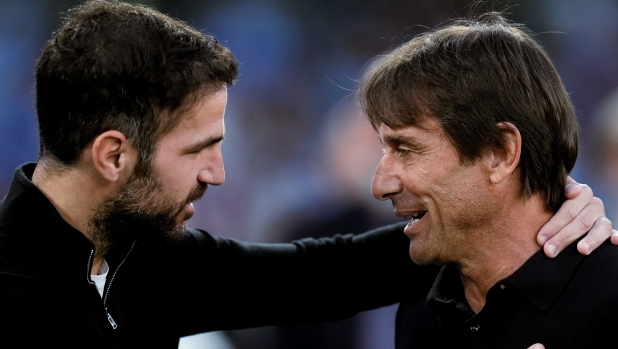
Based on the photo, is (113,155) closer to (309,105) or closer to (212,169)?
(212,169)

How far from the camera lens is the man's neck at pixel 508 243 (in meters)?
2.07

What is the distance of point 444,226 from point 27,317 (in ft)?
3.88

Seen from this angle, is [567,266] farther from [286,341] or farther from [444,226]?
[286,341]

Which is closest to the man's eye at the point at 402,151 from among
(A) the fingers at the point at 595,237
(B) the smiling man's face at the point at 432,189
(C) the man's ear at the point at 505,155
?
(B) the smiling man's face at the point at 432,189

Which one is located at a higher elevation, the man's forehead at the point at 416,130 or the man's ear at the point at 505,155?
the man's forehead at the point at 416,130

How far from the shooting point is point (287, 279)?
8.31 ft

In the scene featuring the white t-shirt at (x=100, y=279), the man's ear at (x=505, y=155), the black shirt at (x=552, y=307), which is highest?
the man's ear at (x=505, y=155)

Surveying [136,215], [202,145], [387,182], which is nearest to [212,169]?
[202,145]

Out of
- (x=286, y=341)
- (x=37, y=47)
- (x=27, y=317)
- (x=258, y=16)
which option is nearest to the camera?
(x=27, y=317)

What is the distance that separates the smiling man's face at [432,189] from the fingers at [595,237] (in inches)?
10.8

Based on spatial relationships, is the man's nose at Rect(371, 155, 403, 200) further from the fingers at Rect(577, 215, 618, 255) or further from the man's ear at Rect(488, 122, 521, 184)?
the fingers at Rect(577, 215, 618, 255)

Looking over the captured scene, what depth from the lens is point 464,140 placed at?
2.05m

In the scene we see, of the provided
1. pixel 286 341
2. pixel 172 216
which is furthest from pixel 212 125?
pixel 286 341

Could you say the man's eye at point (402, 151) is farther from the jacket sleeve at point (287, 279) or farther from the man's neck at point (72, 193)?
the man's neck at point (72, 193)
